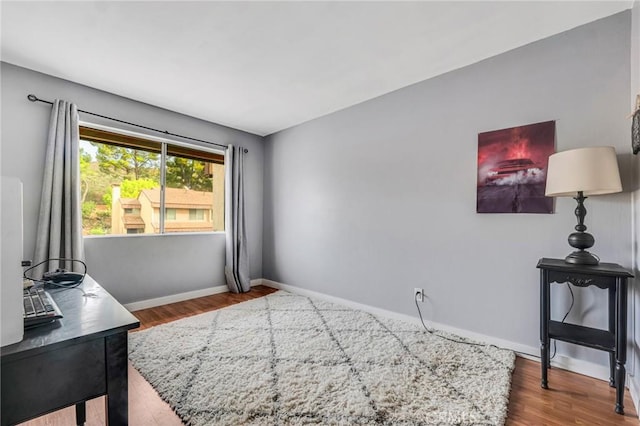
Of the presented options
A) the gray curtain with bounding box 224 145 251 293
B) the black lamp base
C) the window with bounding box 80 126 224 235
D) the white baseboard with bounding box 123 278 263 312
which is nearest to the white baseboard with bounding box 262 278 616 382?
the black lamp base

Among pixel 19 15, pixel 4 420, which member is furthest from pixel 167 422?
pixel 19 15

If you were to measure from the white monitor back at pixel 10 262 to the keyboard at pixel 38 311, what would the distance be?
0.40 feet

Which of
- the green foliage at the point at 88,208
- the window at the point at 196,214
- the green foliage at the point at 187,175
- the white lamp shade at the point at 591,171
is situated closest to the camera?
the white lamp shade at the point at 591,171

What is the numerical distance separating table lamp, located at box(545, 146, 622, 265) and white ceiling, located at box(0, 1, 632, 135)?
3.18ft

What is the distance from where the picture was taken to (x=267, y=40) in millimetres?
2156

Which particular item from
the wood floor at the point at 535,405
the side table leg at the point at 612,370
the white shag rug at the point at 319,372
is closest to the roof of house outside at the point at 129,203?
the white shag rug at the point at 319,372

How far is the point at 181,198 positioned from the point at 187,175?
32 cm

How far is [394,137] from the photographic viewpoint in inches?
117

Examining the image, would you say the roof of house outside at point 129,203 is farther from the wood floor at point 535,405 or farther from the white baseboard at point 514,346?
the white baseboard at point 514,346

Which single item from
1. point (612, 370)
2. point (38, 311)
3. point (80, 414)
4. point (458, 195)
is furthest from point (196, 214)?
point (612, 370)

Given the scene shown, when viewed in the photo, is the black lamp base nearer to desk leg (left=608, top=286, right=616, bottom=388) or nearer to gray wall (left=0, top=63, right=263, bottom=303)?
desk leg (left=608, top=286, right=616, bottom=388)

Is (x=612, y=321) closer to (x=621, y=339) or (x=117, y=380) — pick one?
(x=621, y=339)

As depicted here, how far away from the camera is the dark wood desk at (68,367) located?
71cm

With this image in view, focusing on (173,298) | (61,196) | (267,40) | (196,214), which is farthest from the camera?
(196,214)
